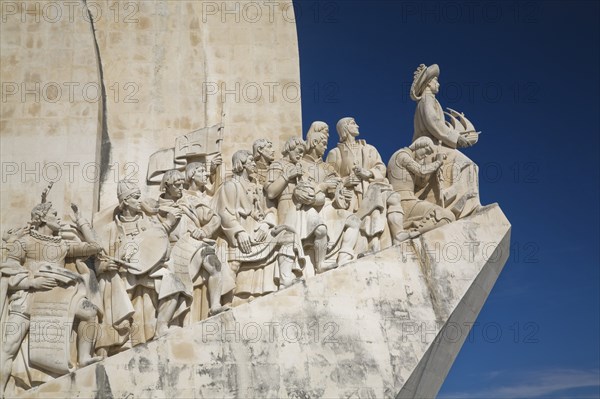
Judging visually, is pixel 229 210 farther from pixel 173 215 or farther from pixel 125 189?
pixel 125 189

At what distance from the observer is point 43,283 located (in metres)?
9.80

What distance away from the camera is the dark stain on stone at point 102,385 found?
30.1 feet

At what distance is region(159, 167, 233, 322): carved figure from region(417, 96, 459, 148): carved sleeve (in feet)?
9.41

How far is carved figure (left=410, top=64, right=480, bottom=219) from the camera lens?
11445 mm

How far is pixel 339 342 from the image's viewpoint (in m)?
9.86

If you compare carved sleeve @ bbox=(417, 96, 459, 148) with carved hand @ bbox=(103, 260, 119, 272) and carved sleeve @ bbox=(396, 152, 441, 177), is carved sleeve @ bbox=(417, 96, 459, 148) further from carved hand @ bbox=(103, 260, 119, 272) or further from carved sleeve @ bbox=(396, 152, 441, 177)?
carved hand @ bbox=(103, 260, 119, 272)

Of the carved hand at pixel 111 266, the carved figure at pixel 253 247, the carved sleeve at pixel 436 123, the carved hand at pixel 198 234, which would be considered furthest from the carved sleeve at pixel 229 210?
the carved sleeve at pixel 436 123

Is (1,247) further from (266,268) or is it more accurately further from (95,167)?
(266,268)

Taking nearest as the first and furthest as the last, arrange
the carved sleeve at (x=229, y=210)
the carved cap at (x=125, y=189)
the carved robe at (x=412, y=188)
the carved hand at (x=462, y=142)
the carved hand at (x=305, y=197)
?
1. the carved cap at (x=125, y=189)
2. the carved sleeve at (x=229, y=210)
3. the carved hand at (x=305, y=197)
4. the carved robe at (x=412, y=188)
5. the carved hand at (x=462, y=142)

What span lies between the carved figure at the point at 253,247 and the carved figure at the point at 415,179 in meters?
1.58

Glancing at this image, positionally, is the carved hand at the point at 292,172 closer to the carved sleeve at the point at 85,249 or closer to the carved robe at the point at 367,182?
the carved robe at the point at 367,182

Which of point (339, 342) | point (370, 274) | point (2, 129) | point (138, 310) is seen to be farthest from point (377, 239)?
point (2, 129)

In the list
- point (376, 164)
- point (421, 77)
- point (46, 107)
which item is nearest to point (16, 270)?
point (46, 107)

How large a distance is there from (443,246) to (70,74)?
196 inches
